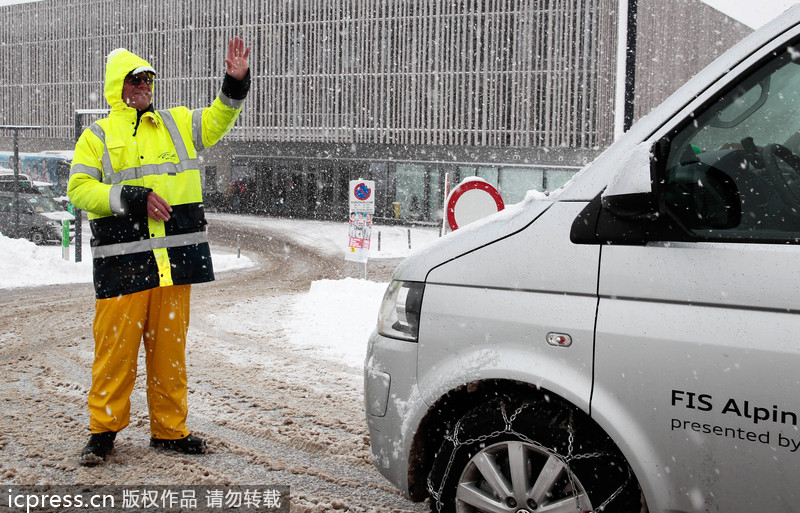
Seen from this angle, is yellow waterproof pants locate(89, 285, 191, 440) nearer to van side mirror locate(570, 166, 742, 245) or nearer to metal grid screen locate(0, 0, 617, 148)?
van side mirror locate(570, 166, 742, 245)

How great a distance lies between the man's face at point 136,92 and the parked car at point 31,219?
17.2m

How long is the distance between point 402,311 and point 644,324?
3.19 ft

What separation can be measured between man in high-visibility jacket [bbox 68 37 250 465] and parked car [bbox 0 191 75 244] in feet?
56.3

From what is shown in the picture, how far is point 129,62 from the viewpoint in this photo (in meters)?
3.91

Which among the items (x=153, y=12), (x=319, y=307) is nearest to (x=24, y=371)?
(x=319, y=307)

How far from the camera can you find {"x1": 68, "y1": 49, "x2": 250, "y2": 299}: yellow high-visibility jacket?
379cm

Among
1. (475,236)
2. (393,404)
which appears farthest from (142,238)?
(475,236)

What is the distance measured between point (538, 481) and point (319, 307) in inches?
306

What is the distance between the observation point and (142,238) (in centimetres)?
390

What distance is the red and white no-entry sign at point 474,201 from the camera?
689 cm

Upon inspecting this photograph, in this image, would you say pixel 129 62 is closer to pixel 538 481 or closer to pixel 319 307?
pixel 538 481

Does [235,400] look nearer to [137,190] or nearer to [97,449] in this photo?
[97,449]

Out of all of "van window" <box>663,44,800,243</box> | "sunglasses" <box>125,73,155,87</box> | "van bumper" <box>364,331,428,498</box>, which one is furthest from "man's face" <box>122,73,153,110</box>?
"van window" <box>663,44,800,243</box>

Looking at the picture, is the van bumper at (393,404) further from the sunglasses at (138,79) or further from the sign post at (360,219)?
the sign post at (360,219)
